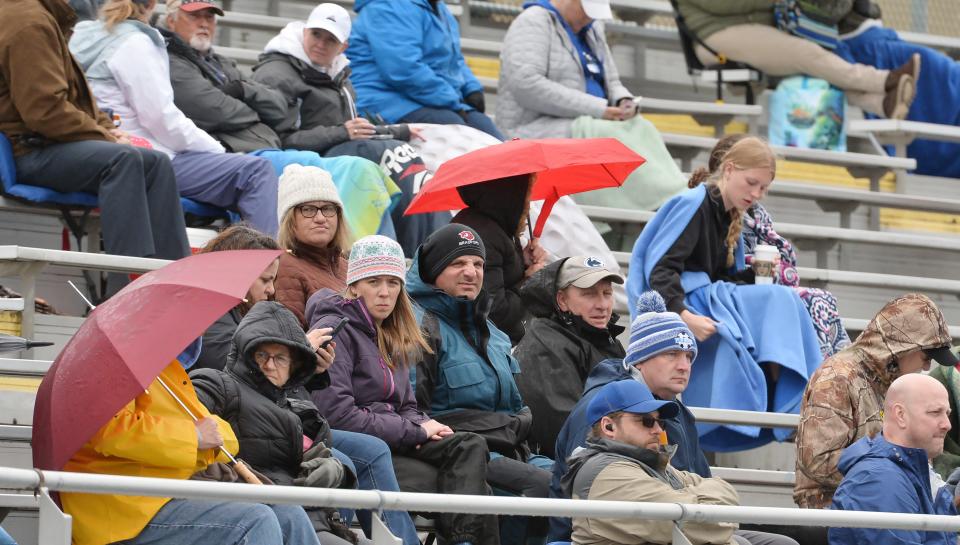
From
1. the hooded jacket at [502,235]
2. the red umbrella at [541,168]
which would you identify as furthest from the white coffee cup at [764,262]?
the hooded jacket at [502,235]

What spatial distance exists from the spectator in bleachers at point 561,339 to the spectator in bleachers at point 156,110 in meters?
1.50

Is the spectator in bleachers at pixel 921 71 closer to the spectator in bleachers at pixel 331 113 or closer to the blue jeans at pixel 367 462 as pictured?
the spectator in bleachers at pixel 331 113

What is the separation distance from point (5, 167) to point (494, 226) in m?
1.93

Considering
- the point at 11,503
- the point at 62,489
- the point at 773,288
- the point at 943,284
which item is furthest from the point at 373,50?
the point at 62,489

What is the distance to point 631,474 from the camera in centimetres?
568

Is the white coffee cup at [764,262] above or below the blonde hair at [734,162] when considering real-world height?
below

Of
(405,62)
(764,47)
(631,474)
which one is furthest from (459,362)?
(764,47)

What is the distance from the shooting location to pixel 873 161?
1187cm

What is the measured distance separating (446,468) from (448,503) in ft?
4.75

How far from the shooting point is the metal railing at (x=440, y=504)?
14.8 feet

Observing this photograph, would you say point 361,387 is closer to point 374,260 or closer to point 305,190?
point 374,260

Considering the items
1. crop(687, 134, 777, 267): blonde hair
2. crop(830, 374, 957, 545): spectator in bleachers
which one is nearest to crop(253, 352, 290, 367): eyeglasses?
crop(830, 374, 957, 545): spectator in bleachers

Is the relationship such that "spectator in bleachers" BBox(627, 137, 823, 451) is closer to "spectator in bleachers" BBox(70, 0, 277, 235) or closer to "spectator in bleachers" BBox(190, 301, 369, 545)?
"spectator in bleachers" BBox(70, 0, 277, 235)

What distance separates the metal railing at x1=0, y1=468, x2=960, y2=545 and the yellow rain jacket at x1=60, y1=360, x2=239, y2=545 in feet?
0.61
